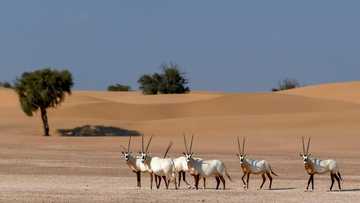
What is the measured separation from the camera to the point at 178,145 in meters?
51.6

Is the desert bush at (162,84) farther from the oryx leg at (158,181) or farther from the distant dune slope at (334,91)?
the oryx leg at (158,181)

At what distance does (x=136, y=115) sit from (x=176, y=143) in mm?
28312

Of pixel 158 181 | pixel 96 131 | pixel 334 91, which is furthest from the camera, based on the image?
pixel 334 91

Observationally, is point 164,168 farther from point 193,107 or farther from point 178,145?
point 193,107

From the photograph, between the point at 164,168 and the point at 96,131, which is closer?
the point at 164,168

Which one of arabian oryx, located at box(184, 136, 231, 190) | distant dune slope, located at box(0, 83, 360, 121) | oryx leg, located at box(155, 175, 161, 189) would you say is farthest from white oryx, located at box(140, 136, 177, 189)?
distant dune slope, located at box(0, 83, 360, 121)

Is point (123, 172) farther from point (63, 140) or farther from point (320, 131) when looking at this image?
point (320, 131)

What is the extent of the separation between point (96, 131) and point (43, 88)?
4.92m

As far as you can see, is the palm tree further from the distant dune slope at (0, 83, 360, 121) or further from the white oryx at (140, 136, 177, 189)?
the white oryx at (140, 136, 177, 189)

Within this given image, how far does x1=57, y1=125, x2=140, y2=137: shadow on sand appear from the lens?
63375mm

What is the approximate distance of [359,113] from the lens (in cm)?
6912

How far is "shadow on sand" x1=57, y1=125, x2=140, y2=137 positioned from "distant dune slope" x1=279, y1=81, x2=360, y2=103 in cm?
3872

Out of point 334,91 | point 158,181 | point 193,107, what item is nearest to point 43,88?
point 193,107

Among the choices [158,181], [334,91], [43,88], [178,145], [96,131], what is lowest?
[158,181]
